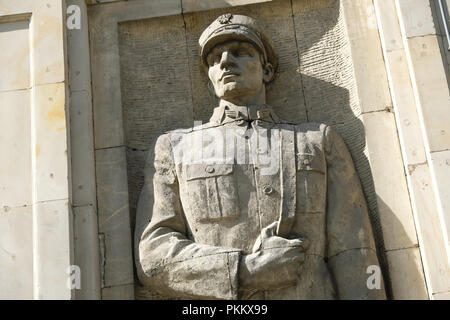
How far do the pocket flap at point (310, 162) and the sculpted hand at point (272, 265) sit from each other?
85 cm

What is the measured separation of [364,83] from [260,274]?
2.49 metres

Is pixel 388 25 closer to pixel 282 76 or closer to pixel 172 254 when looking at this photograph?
pixel 282 76

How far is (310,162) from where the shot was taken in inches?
392

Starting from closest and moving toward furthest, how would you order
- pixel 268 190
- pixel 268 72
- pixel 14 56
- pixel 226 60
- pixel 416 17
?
pixel 268 190
pixel 416 17
pixel 226 60
pixel 14 56
pixel 268 72

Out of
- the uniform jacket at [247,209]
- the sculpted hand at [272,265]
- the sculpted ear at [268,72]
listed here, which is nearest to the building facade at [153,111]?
the sculpted ear at [268,72]

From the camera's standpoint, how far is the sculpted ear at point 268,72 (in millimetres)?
10945

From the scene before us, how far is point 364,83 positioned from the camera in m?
10.5

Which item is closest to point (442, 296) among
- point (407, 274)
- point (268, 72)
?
point (407, 274)

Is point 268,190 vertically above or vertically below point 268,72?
below

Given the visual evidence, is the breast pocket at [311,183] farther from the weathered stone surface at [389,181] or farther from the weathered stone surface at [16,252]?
the weathered stone surface at [16,252]

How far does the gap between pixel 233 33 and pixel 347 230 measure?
2.46 meters

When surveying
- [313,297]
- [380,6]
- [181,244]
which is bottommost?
[313,297]

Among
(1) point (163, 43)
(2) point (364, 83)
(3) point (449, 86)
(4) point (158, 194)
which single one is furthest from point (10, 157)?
(3) point (449, 86)

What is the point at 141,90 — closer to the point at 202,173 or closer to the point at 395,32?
the point at 202,173
